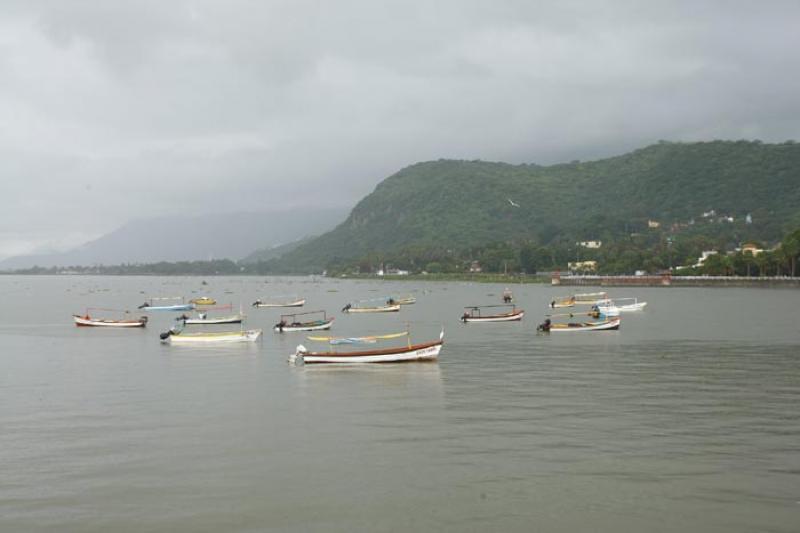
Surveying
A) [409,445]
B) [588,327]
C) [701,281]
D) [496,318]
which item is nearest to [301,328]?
[496,318]

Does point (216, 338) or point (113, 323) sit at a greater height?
point (113, 323)

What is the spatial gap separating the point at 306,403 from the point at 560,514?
16.9 meters

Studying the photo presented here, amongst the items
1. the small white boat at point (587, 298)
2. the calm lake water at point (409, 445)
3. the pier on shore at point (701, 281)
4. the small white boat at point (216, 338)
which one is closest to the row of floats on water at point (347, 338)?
the small white boat at point (216, 338)

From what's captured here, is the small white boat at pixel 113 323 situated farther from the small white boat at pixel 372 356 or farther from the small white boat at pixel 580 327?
the small white boat at pixel 580 327

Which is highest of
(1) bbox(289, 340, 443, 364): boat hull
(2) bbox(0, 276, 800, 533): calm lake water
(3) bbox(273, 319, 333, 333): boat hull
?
(1) bbox(289, 340, 443, 364): boat hull

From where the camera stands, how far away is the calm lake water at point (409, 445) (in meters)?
17.8

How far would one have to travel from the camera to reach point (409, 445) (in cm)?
2392

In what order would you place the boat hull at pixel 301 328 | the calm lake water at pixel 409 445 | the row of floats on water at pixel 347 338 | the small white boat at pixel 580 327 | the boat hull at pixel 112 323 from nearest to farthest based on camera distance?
the calm lake water at pixel 409 445 → the row of floats on water at pixel 347 338 → the small white boat at pixel 580 327 → the boat hull at pixel 301 328 → the boat hull at pixel 112 323

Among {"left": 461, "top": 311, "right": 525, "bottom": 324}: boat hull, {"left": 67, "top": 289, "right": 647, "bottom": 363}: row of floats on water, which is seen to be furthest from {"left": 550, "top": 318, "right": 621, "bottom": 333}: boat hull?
{"left": 461, "top": 311, "right": 525, "bottom": 324}: boat hull

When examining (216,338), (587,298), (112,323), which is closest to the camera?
(216,338)

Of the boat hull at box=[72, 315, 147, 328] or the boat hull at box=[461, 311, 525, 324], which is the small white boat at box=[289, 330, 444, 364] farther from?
the boat hull at box=[72, 315, 147, 328]

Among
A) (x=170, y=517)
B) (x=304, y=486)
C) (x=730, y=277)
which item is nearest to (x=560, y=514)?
(x=304, y=486)

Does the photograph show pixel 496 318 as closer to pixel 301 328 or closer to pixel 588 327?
pixel 588 327

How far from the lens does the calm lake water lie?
17.8 metres
